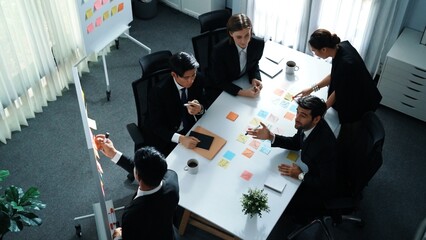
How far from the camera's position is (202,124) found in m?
3.48

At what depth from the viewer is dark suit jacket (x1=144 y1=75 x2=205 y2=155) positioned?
3.40 metres

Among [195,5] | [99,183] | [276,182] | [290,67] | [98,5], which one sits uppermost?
[98,5]

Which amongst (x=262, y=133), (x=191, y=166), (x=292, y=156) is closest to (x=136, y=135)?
(x=191, y=166)

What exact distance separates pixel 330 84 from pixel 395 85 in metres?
1.33

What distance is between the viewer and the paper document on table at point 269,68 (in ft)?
12.9

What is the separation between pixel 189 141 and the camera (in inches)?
129

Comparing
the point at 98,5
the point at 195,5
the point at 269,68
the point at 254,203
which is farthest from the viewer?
the point at 195,5

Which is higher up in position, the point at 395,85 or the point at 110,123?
the point at 395,85

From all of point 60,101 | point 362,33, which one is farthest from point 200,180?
point 362,33

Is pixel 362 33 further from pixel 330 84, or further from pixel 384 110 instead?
pixel 330 84

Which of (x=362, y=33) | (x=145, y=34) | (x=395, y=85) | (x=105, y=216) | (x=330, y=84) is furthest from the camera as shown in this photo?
(x=145, y=34)

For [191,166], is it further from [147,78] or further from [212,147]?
[147,78]

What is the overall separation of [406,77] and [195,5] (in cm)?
277

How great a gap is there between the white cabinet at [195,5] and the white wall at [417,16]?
7.45 feet
